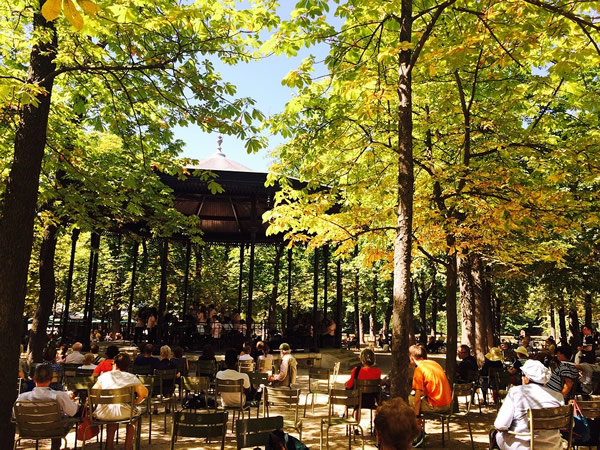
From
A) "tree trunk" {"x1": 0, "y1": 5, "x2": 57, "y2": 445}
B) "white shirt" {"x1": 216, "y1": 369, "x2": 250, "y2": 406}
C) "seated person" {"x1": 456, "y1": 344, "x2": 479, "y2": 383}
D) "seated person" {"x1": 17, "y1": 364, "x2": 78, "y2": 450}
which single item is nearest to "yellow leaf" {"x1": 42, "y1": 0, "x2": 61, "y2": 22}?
"tree trunk" {"x1": 0, "y1": 5, "x2": 57, "y2": 445}

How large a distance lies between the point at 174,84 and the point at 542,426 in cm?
636

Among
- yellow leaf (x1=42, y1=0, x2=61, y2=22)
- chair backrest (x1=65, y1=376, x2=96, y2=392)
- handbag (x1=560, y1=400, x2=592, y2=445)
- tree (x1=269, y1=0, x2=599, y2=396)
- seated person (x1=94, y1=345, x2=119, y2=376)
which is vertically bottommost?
handbag (x1=560, y1=400, x2=592, y2=445)

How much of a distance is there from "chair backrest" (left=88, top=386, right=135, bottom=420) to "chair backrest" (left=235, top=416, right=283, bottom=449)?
1.96 meters

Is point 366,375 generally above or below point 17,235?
below

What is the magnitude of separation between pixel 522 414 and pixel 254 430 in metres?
2.99

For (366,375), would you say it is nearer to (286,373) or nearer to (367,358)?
(367,358)

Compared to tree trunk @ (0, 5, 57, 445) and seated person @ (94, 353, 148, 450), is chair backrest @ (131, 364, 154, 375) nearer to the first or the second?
seated person @ (94, 353, 148, 450)

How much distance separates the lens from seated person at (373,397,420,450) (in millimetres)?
2986

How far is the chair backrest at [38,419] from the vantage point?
5062 mm

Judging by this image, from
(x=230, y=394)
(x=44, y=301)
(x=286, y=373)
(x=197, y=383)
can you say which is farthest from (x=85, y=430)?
(x=44, y=301)

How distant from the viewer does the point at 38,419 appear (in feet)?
16.8

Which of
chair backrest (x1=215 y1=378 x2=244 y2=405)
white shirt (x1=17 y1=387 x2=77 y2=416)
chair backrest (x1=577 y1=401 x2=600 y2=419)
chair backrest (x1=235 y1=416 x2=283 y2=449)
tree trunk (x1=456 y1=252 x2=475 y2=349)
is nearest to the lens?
chair backrest (x1=235 y1=416 x2=283 y2=449)

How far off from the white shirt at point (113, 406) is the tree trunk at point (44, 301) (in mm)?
6855

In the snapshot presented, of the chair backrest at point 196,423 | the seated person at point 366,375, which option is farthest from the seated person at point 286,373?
the chair backrest at point 196,423
